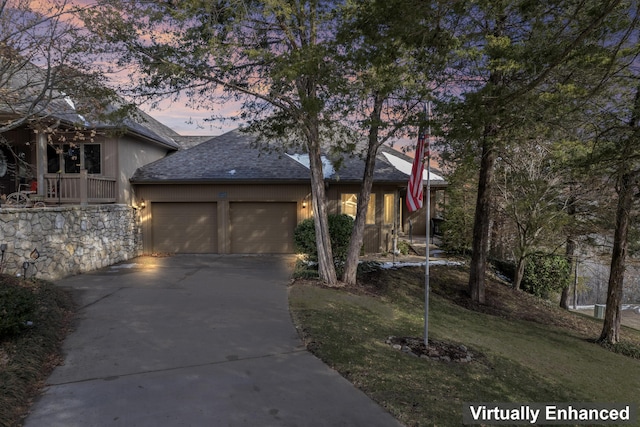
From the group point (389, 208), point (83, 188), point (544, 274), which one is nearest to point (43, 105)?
point (83, 188)

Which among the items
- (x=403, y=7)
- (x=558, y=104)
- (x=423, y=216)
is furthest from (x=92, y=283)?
(x=423, y=216)

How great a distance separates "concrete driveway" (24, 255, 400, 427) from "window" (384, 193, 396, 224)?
8260mm

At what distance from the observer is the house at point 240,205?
15797 millimetres

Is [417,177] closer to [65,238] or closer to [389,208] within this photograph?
[65,238]

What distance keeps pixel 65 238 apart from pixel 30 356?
22.9ft

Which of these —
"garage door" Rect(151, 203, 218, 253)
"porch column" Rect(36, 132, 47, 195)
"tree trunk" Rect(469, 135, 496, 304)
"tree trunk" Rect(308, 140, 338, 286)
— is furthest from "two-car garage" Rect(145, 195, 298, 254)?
"tree trunk" Rect(469, 135, 496, 304)

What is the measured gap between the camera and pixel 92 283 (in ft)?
33.4

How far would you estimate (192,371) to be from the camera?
4969 millimetres

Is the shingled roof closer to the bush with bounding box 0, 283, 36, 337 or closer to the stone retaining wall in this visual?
the stone retaining wall

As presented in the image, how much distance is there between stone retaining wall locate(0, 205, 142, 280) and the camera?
377 inches

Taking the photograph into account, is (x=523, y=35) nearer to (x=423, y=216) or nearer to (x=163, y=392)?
(x=163, y=392)

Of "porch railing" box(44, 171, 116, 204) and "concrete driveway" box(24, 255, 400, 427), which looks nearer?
"concrete driveway" box(24, 255, 400, 427)

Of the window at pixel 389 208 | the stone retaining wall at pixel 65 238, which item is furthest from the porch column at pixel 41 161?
the window at pixel 389 208

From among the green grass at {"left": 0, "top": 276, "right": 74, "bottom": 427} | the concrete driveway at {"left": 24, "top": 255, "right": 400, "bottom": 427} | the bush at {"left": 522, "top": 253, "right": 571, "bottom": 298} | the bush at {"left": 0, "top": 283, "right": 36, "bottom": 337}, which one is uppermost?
the bush at {"left": 0, "top": 283, "right": 36, "bottom": 337}
